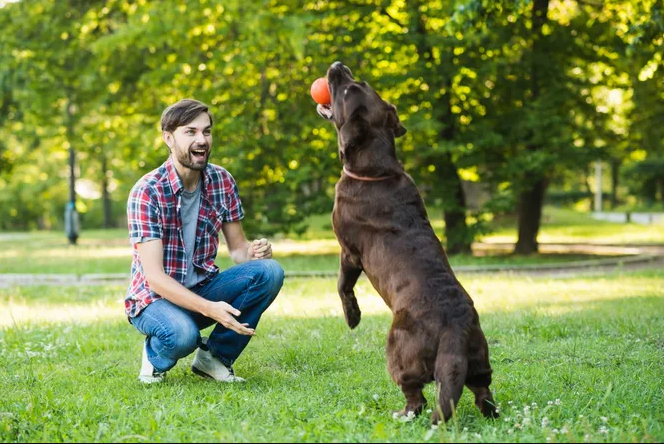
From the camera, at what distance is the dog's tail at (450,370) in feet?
11.7

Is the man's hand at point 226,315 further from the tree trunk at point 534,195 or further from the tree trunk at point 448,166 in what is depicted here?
the tree trunk at point 534,195

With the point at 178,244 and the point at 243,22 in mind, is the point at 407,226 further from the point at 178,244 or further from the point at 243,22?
the point at 243,22

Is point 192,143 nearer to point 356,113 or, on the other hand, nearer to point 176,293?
point 176,293

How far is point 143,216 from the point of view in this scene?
4.74 m

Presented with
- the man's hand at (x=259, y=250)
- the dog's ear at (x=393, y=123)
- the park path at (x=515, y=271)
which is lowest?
the park path at (x=515, y=271)

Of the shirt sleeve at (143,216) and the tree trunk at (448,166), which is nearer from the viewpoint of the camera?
A: the shirt sleeve at (143,216)

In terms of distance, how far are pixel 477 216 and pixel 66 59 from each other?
9494 mm

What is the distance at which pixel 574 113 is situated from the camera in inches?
661

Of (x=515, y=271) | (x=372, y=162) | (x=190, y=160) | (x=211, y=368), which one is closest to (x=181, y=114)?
(x=190, y=160)

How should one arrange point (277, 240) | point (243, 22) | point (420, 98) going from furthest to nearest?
point (277, 240) < point (420, 98) < point (243, 22)

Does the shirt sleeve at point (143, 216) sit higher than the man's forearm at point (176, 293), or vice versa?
the shirt sleeve at point (143, 216)

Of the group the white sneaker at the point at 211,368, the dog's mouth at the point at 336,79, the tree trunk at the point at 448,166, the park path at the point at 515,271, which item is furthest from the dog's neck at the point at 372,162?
the tree trunk at the point at 448,166

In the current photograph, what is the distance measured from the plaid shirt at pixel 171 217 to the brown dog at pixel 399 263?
3.63 ft

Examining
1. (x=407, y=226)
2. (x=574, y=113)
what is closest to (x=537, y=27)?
(x=574, y=113)
